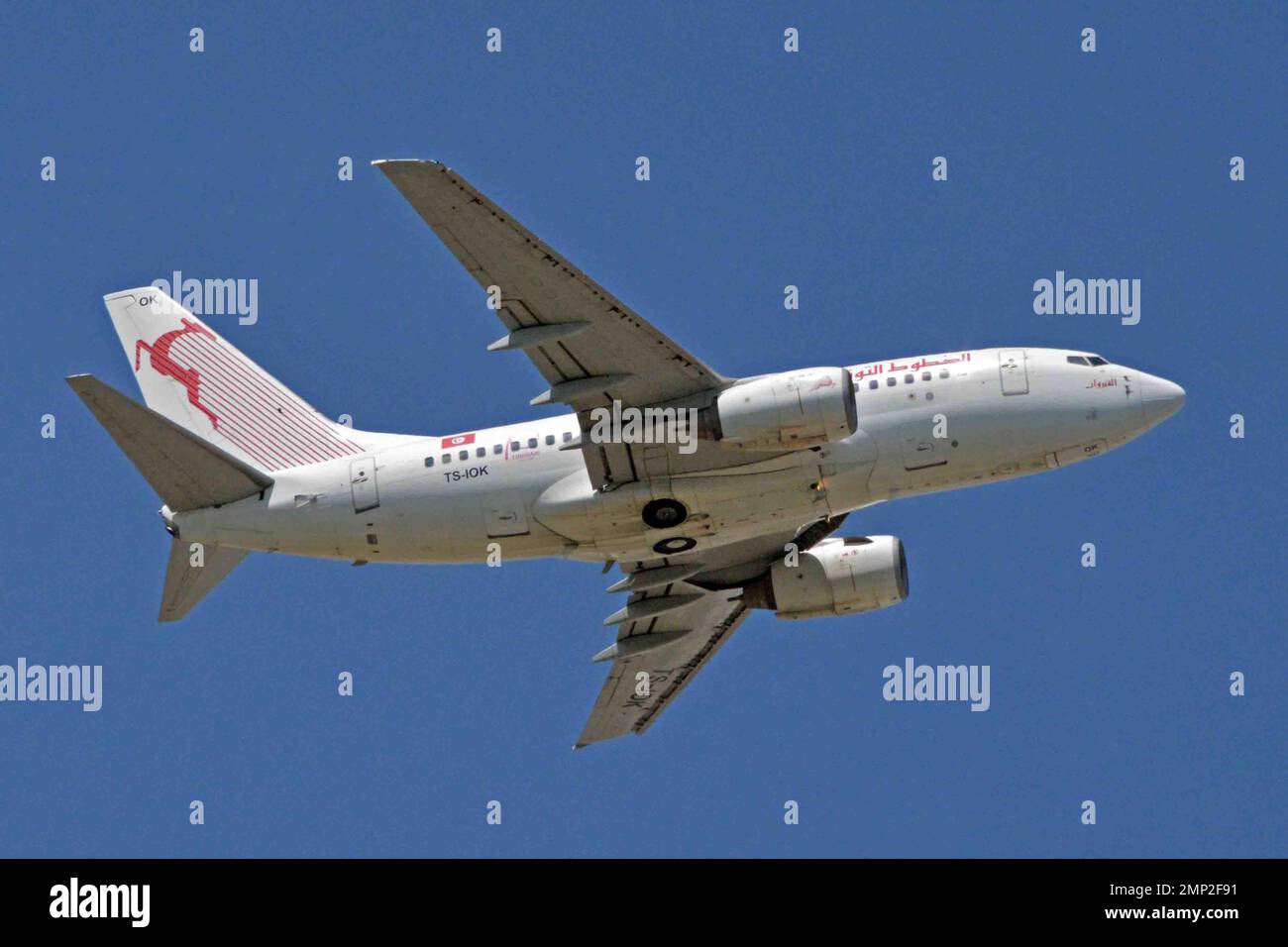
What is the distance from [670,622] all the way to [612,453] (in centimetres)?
1068

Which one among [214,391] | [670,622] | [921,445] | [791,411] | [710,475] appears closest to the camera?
[791,411]

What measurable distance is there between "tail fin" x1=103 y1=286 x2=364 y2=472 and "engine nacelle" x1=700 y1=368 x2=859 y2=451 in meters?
11.0

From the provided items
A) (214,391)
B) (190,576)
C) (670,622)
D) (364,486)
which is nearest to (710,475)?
(364,486)

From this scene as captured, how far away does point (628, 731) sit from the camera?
6284cm

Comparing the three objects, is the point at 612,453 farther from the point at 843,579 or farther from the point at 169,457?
the point at 169,457

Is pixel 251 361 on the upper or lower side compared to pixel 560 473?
upper

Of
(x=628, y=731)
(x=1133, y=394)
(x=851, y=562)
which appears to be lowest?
(x=628, y=731)

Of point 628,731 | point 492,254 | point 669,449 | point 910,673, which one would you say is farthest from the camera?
point 628,731

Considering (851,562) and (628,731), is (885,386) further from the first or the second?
(628,731)

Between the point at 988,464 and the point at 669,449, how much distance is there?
8.23m

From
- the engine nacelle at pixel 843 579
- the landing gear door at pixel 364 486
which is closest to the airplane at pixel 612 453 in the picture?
the landing gear door at pixel 364 486

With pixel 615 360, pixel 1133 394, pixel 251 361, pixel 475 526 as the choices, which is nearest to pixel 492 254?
pixel 615 360

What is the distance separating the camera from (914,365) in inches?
2078

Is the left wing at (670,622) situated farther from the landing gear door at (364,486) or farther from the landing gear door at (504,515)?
the landing gear door at (364,486)
